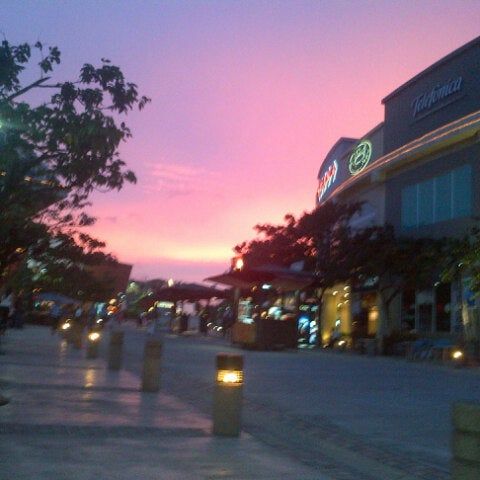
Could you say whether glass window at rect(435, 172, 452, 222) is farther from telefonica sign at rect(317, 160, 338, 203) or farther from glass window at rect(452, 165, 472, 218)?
telefonica sign at rect(317, 160, 338, 203)

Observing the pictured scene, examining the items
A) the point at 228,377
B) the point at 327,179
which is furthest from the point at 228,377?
the point at 327,179

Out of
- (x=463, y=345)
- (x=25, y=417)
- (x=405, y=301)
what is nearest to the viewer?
(x=25, y=417)

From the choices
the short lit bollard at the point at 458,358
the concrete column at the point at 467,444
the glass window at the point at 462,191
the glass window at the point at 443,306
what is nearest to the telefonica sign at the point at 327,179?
the glass window at the point at 443,306

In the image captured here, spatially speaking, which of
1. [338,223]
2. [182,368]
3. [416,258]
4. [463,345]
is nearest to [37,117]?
[182,368]

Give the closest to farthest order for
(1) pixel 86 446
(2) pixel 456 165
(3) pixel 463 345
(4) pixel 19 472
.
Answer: (4) pixel 19 472 < (1) pixel 86 446 < (3) pixel 463 345 < (2) pixel 456 165

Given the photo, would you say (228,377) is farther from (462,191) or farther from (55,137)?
(462,191)

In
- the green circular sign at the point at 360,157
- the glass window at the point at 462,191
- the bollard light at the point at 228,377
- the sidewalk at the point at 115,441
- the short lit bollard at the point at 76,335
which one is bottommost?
the sidewalk at the point at 115,441

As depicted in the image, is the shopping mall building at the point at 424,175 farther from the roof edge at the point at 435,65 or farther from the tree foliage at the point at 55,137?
the tree foliage at the point at 55,137

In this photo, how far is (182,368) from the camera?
819 inches

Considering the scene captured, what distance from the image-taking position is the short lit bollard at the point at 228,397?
32.0 ft

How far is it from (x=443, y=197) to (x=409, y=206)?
2929mm

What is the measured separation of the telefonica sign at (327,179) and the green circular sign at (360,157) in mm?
3288

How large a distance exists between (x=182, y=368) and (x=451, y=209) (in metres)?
16.0

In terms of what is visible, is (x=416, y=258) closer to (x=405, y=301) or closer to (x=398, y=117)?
(x=405, y=301)
